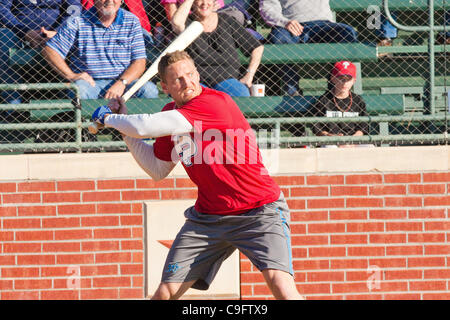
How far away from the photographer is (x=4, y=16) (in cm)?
663

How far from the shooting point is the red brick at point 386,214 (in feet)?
19.6

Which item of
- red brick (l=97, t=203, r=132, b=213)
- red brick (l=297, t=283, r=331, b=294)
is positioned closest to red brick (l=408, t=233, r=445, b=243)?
red brick (l=297, t=283, r=331, b=294)

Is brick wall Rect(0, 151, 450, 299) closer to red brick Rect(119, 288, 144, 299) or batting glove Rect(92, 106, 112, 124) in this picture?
red brick Rect(119, 288, 144, 299)

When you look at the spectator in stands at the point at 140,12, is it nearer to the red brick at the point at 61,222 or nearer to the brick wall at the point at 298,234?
the brick wall at the point at 298,234

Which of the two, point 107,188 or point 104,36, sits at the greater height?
point 104,36

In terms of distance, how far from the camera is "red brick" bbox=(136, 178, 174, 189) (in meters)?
5.95

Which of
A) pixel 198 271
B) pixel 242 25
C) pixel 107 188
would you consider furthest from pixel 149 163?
pixel 242 25

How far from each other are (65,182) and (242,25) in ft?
7.04

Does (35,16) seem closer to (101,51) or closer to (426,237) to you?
(101,51)

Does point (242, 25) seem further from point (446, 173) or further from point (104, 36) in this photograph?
point (446, 173)

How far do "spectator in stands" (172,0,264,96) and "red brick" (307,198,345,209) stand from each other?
1134 millimetres

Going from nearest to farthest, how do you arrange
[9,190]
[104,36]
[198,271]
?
[198,271] < [9,190] < [104,36]

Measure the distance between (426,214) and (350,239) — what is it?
651 millimetres

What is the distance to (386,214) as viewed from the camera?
5965 mm
